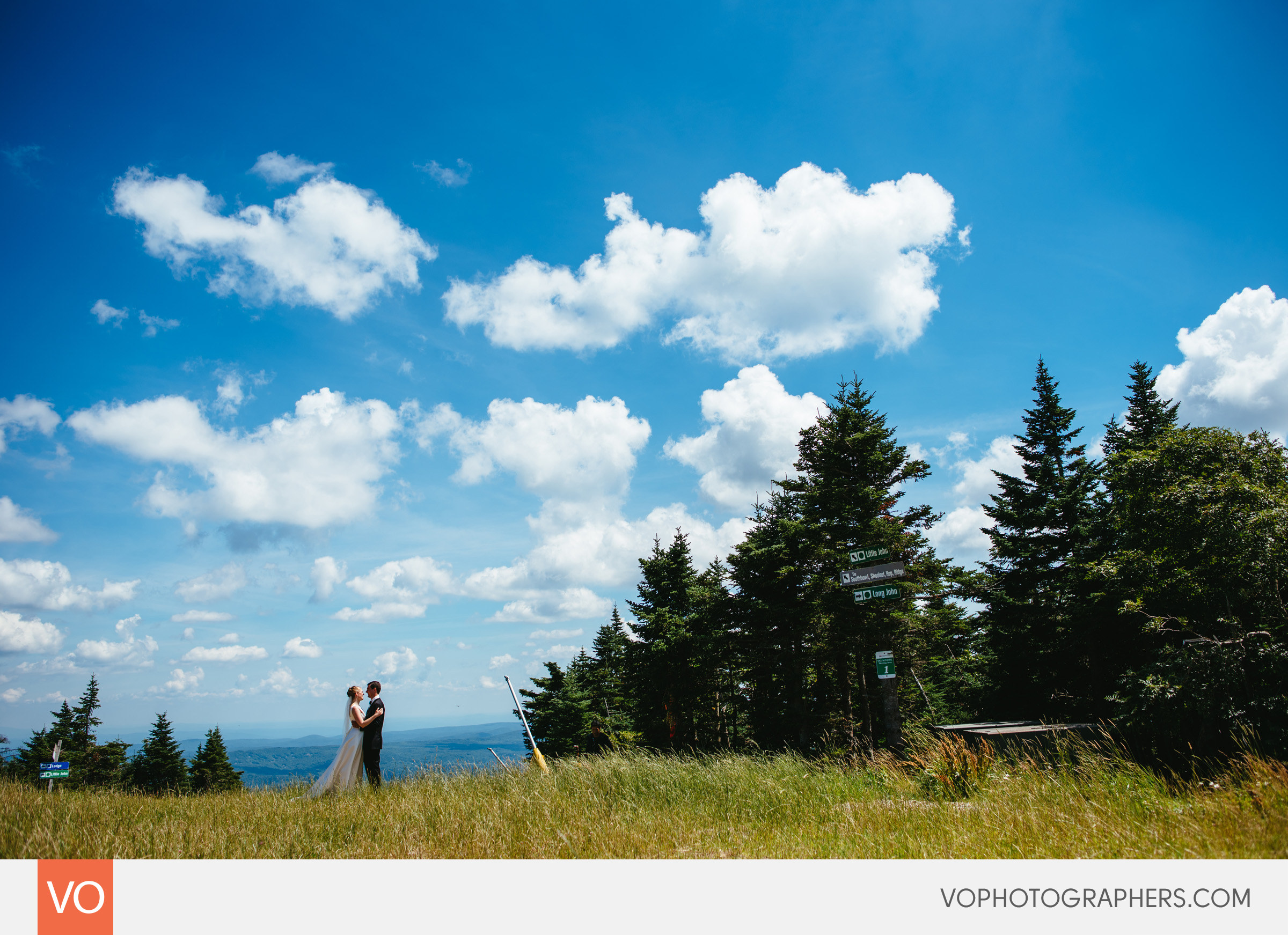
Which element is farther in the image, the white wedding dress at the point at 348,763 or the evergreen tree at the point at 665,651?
the evergreen tree at the point at 665,651

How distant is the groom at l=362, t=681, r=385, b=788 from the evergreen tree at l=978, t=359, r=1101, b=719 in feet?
81.5

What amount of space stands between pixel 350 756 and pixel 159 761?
6027 centimetres

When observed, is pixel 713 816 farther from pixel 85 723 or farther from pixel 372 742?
pixel 85 723

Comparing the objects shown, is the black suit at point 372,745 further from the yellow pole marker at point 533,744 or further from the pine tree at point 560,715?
the pine tree at point 560,715

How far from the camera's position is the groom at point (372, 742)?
920 cm

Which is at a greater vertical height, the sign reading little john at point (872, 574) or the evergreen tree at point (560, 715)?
the sign reading little john at point (872, 574)

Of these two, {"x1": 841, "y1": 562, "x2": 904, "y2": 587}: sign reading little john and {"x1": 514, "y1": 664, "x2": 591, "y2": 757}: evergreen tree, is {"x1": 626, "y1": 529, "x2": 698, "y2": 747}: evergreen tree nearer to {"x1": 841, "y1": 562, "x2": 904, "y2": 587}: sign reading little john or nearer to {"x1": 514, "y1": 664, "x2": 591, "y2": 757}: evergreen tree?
{"x1": 514, "y1": 664, "x2": 591, "y2": 757}: evergreen tree

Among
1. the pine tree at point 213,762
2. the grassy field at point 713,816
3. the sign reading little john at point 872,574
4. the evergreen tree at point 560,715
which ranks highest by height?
the sign reading little john at point 872,574

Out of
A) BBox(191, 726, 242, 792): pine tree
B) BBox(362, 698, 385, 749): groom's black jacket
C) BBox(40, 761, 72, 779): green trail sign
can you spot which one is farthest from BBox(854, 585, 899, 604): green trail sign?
BBox(191, 726, 242, 792): pine tree

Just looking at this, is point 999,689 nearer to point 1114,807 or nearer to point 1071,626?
point 1071,626
